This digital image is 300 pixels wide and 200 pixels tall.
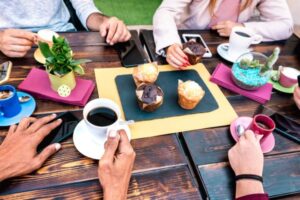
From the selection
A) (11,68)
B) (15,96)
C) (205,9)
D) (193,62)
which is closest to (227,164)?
(193,62)

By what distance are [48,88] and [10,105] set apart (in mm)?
140

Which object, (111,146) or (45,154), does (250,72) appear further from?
(45,154)

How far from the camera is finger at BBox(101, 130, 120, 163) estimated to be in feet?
2.22

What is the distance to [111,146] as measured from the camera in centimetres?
69

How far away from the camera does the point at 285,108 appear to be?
3.28 ft

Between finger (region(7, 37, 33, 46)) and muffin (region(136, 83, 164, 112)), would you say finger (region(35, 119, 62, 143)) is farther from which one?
finger (region(7, 37, 33, 46))

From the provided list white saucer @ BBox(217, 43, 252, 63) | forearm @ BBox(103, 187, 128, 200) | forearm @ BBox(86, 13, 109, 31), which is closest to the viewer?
forearm @ BBox(103, 187, 128, 200)

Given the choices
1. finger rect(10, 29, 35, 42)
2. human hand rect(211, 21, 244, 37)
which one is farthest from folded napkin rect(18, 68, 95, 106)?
human hand rect(211, 21, 244, 37)

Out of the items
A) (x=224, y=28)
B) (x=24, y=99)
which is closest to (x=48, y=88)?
(x=24, y=99)

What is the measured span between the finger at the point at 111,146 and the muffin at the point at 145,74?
0.92 feet

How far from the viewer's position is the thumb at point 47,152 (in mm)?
698

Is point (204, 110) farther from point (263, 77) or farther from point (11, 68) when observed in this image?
point (11, 68)

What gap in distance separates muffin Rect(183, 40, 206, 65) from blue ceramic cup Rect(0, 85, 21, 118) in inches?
25.4

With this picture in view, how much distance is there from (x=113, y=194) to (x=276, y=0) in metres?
1.36
